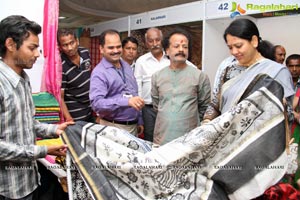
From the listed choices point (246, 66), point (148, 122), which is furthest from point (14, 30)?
point (148, 122)

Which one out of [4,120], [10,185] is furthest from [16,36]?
[10,185]

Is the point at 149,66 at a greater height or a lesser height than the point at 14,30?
lesser

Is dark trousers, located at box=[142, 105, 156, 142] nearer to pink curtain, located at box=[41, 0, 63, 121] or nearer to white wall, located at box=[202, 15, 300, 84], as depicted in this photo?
pink curtain, located at box=[41, 0, 63, 121]

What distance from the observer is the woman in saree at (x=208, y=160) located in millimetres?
1294

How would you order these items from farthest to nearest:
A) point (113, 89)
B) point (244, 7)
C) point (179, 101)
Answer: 1. point (244, 7)
2. point (113, 89)
3. point (179, 101)

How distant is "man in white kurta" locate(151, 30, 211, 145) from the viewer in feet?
6.51

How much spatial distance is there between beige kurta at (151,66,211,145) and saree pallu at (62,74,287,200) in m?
0.59

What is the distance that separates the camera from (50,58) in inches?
88.4

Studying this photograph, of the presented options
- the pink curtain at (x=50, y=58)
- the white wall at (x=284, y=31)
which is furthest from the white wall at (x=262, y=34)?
the pink curtain at (x=50, y=58)

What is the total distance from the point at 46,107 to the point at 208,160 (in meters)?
1.16

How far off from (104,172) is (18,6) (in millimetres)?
1460

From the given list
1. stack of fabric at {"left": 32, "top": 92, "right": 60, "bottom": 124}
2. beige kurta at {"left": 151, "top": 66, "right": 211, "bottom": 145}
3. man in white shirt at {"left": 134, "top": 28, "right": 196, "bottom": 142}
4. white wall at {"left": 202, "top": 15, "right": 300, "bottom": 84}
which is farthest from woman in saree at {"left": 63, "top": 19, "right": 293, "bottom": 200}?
white wall at {"left": 202, "top": 15, "right": 300, "bottom": 84}

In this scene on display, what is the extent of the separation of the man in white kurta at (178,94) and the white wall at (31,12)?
847 millimetres

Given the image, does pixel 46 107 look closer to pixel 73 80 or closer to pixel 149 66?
pixel 73 80
